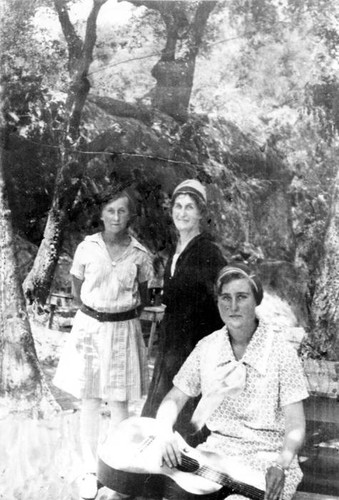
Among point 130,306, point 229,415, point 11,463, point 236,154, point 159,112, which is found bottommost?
point 11,463

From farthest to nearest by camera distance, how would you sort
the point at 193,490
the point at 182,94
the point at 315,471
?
the point at 182,94, the point at 315,471, the point at 193,490

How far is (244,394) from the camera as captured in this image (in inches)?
117

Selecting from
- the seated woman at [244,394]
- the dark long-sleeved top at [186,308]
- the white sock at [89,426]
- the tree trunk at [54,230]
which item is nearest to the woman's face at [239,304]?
the seated woman at [244,394]

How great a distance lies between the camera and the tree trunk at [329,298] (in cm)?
351

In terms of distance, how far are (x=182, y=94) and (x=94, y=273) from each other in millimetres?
1128

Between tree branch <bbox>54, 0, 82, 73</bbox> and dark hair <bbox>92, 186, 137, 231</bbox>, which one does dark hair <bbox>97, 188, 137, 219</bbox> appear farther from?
tree branch <bbox>54, 0, 82, 73</bbox>

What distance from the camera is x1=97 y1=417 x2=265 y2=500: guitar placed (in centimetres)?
286

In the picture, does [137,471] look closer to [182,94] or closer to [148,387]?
[148,387]

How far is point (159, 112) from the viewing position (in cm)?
365

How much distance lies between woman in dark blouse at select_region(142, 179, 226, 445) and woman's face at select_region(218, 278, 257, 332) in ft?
1.24

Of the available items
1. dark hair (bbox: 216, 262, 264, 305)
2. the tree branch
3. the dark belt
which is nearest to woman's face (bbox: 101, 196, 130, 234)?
the dark belt

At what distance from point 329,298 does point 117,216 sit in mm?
1260

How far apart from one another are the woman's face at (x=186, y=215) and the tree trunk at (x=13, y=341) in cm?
105

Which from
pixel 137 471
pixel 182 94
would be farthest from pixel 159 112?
pixel 137 471
